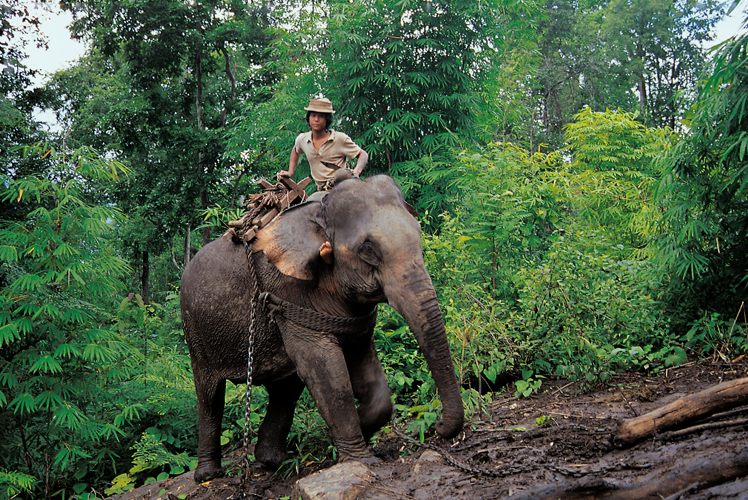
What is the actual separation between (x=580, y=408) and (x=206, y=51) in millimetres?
16552

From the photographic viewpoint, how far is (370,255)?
3666mm

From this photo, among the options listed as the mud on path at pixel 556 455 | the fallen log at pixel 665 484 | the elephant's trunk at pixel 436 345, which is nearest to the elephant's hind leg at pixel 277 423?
the mud on path at pixel 556 455

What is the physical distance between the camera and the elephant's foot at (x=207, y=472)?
4793 millimetres

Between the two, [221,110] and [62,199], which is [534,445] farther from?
[221,110]

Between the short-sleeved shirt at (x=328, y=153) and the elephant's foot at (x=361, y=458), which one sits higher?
the short-sleeved shirt at (x=328, y=153)

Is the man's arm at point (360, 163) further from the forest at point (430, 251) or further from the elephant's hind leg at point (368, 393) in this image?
the forest at point (430, 251)

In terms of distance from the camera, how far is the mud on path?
2377mm

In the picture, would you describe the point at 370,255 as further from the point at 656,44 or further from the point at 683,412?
the point at 656,44

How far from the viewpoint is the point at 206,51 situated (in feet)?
56.7

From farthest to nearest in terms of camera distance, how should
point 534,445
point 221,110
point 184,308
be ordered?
point 221,110 < point 184,308 < point 534,445

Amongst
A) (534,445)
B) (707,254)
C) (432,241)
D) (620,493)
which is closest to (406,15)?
(432,241)

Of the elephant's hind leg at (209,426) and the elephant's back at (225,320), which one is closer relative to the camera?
the elephant's back at (225,320)

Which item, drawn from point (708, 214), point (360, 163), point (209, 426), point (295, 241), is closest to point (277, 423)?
point (209, 426)

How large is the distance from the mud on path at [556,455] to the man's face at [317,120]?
9.13 feet
